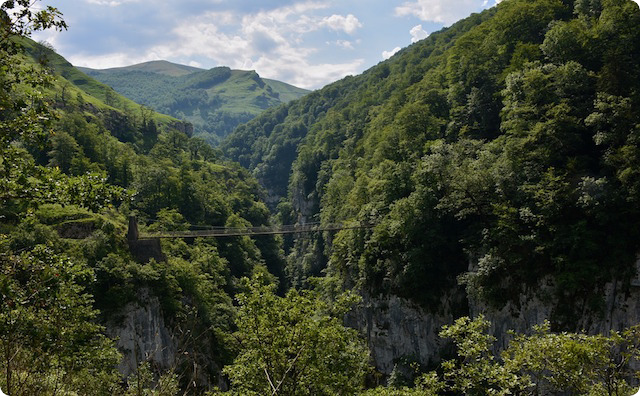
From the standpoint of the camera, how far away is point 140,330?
2722 centimetres

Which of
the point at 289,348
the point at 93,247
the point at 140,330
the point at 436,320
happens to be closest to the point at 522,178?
the point at 436,320

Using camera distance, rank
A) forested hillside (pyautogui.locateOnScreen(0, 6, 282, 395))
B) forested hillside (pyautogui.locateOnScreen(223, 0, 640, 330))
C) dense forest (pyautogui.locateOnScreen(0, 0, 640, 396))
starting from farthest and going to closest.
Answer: forested hillside (pyautogui.locateOnScreen(223, 0, 640, 330)) < dense forest (pyautogui.locateOnScreen(0, 0, 640, 396)) < forested hillside (pyautogui.locateOnScreen(0, 6, 282, 395))

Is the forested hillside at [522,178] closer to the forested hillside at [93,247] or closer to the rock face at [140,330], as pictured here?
the forested hillside at [93,247]

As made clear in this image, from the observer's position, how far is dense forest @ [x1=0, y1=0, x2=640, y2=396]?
→ 685 centimetres

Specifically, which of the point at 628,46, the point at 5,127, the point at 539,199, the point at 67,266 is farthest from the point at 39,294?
the point at 628,46

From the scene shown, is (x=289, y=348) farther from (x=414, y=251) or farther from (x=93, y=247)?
(x=93, y=247)

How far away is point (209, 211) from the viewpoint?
54844mm

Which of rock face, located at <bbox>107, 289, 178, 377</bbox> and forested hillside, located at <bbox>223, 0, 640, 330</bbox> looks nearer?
forested hillside, located at <bbox>223, 0, 640, 330</bbox>

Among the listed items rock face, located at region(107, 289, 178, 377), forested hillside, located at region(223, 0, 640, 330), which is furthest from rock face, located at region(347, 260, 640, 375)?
rock face, located at region(107, 289, 178, 377)

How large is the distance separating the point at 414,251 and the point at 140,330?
18525 mm

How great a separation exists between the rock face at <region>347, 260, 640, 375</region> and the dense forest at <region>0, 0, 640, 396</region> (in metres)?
0.28

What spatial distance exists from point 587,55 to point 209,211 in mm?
43677

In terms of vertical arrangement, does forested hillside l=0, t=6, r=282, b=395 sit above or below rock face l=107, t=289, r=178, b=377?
above

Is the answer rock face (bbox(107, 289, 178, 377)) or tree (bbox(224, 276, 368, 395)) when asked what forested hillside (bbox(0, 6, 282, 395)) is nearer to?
rock face (bbox(107, 289, 178, 377))
